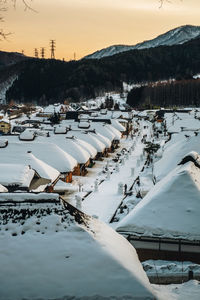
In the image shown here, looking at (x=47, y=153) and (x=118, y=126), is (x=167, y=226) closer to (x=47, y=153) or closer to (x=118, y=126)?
(x=47, y=153)

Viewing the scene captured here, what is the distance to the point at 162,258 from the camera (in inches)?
435

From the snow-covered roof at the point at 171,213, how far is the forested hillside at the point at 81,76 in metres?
126

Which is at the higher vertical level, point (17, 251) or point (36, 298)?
point (17, 251)

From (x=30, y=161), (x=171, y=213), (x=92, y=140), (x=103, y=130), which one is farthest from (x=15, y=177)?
(x=103, y=130)

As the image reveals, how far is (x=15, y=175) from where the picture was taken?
707 inches

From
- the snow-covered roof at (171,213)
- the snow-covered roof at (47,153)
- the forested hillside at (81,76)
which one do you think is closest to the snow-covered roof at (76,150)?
the snow-covered roof at (47,153)

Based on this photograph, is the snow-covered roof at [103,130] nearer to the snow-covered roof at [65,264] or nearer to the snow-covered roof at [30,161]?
the snow-covered roof at [30,161]

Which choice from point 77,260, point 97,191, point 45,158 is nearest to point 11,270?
point 77,260

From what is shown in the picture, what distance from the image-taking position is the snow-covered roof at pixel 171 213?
10500 millimetres

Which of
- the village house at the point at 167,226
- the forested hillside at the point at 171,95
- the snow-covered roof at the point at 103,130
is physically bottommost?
the village house at the point at 167,226

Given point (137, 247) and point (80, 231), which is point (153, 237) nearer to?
point (137, 247)

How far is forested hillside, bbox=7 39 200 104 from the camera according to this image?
496 feet

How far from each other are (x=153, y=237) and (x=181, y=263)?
3.81 feet

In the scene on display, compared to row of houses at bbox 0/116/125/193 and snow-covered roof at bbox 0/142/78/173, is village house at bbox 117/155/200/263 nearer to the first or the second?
row of houses at bbox 0/116/125/193
